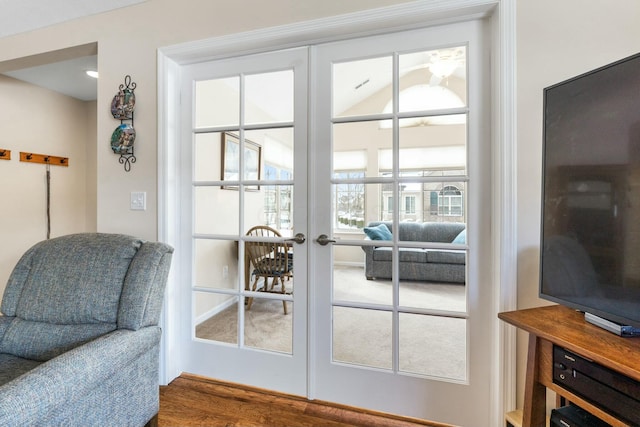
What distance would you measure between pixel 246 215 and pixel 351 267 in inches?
28.7

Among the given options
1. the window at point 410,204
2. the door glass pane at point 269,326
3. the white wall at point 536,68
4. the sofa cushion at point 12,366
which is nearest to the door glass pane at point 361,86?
the window at point 410,204

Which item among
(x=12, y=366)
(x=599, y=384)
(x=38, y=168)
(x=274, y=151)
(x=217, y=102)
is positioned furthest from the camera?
(x=38, y=168)

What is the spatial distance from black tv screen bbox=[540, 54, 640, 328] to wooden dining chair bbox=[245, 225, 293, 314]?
1256 millimetres

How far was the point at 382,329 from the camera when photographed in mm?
1602

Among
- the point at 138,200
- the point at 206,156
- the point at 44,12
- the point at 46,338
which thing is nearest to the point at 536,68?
the point at 206,156

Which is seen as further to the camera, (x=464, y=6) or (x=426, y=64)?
(x=426, y=64)

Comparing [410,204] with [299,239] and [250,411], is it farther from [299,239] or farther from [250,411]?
[250,411]

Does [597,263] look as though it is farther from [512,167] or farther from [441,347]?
[441,347]

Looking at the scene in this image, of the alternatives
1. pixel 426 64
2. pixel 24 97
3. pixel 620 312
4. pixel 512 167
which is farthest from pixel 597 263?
pixel 24 97

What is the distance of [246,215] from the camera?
1809 mm

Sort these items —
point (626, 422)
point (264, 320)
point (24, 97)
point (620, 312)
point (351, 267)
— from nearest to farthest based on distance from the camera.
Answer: point (626, 422) < point (620, 312) < point (351, 267) < point (264, 320) < point (24, 97)

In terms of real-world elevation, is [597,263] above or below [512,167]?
below

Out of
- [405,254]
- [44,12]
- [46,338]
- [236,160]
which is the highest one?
[44,12]

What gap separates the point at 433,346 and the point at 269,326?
3.15ft
